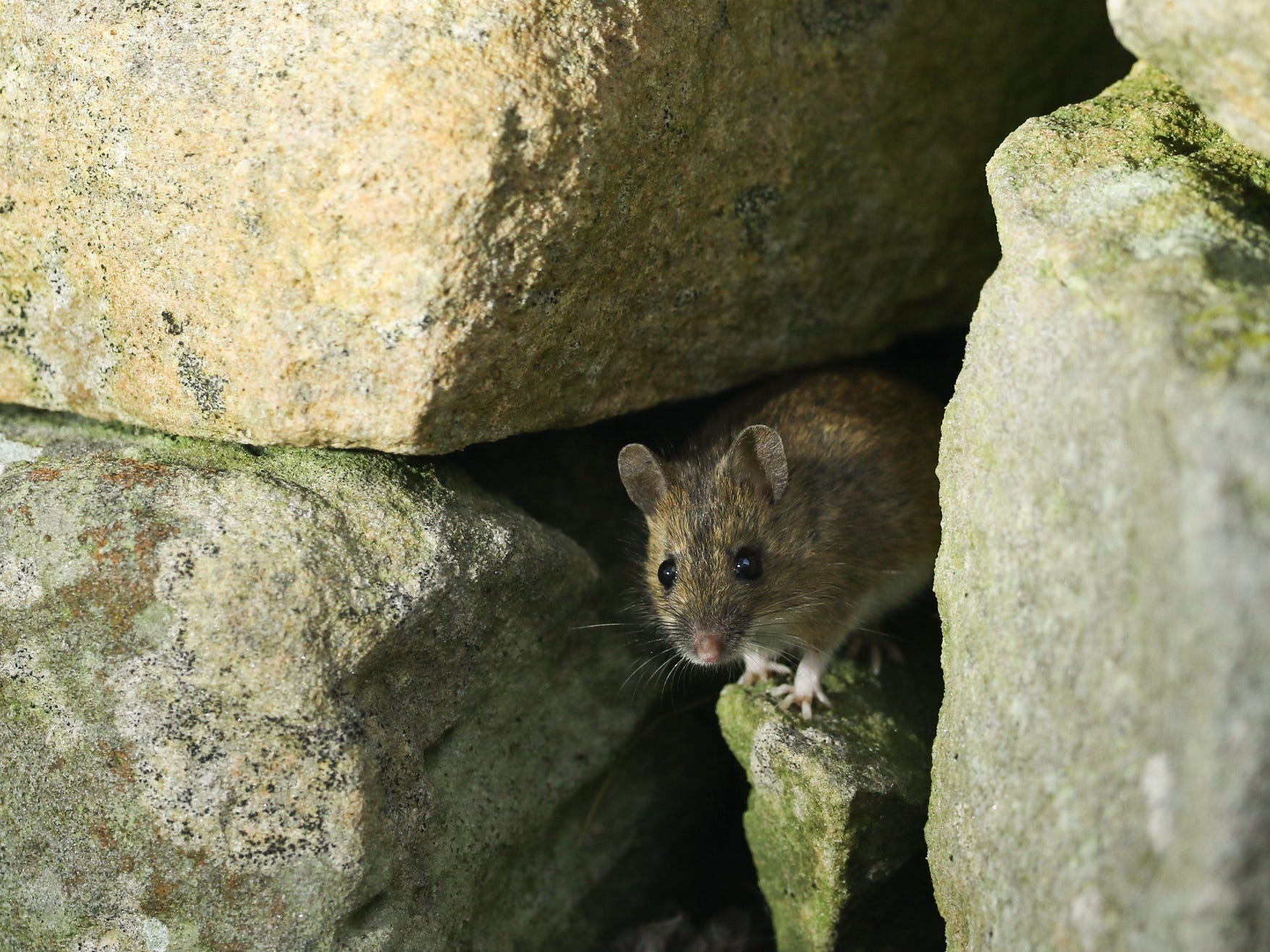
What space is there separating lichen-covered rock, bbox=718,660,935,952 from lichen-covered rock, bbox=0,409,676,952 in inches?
55.1

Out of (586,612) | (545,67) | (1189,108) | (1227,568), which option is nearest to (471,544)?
(586,612)

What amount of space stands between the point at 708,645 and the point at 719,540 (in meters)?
0.51

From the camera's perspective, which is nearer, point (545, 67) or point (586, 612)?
point (545, 67)

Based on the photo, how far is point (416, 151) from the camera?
3316 mm

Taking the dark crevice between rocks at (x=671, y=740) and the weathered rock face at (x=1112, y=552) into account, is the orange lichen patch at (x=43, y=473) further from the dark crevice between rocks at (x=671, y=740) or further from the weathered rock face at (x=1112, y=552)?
the weathered rock face at (x=1112, y=552)

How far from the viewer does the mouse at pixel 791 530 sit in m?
4.84

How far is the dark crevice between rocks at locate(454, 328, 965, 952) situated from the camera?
188 inches

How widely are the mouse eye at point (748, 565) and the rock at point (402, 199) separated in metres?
0.88

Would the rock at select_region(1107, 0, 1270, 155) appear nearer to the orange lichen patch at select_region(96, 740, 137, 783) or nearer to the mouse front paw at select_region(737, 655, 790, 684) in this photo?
the mouse front paw at select_region(737, 655, 790, 684)

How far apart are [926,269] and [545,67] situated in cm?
242

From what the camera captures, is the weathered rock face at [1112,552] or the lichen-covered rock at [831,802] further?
the lichen-covered rock at [831,802]

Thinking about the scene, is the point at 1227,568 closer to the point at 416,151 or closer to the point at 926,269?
the point at 416,151

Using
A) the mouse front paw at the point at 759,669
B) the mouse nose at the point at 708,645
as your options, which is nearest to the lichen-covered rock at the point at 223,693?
the mouse nose at the point at 708,645

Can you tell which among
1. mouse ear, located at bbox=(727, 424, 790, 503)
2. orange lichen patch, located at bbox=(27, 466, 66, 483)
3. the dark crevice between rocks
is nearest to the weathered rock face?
mouse ear, located at bbox=(727, 424, 790, 503)
